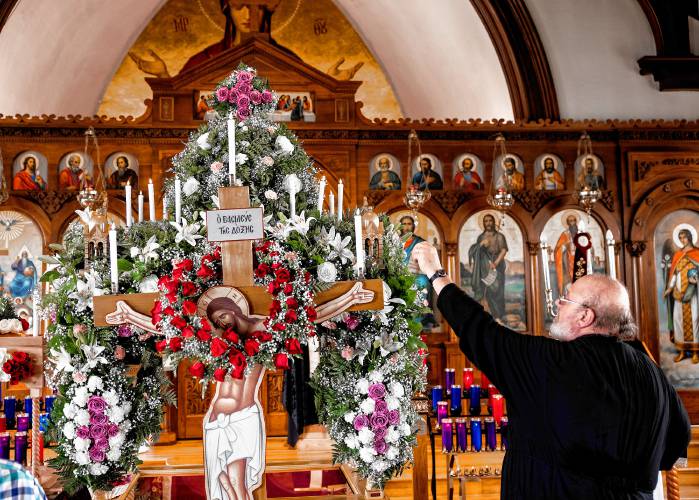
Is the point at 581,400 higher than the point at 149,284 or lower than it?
lower

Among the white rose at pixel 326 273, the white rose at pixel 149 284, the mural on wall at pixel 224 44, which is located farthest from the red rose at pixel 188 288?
the mural on wall at pixel 224 44

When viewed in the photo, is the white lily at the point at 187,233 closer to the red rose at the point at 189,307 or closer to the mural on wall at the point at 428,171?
the red rose at the point at 189,307

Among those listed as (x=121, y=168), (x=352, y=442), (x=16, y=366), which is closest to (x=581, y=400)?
(x=352, y=442)

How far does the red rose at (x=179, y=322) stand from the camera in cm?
319

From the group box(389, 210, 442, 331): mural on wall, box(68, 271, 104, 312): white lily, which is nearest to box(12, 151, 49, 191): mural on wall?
box(389, 210, 442, 331): mural on wall

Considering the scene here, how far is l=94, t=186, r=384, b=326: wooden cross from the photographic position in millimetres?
3307

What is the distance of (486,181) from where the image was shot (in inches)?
385

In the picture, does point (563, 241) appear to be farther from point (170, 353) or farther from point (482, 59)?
point (170, 353)

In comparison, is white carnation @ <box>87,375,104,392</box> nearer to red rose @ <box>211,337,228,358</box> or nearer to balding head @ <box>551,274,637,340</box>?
red rose @ <box>211,337,228,358</box>

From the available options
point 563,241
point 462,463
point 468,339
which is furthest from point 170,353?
point 563,241

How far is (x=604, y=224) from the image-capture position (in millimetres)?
9883

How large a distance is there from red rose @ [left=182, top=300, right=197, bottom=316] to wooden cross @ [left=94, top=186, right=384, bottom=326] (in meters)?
0.22

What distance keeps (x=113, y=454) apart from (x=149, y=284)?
3.15 ft

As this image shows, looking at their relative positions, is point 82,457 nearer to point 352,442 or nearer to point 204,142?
point 352,442
